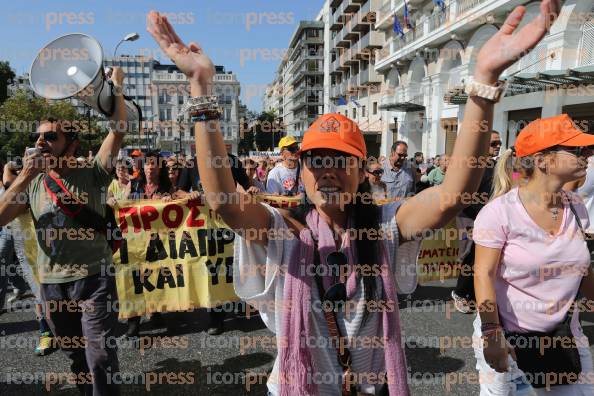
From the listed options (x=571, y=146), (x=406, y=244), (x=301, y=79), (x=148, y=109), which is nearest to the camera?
Result: (x=406, y=244)

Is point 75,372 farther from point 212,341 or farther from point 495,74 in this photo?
point 495,74

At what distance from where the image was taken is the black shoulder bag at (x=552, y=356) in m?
1.93

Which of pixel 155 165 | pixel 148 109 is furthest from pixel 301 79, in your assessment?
pixel 155 165

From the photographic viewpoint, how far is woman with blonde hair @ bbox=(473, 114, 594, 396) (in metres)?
1.93

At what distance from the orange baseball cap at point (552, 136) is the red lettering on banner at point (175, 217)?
3.59 meters

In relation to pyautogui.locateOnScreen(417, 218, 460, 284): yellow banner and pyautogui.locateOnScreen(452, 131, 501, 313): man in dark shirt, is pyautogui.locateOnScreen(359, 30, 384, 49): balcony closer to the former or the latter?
pyautogui.locateOnScreen(417, 218, 460, 284): yellow banner

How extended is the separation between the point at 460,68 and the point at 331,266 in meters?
21.3

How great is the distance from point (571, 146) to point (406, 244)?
1054 millimetres

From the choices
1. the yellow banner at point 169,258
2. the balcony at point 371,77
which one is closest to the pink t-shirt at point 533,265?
the yellow banner at point 169,258

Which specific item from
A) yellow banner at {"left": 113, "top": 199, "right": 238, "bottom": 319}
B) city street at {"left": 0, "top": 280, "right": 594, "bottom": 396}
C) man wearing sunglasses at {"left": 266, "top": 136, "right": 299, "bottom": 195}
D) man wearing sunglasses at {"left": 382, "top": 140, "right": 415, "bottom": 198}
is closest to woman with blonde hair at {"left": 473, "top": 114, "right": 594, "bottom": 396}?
city street at {"left": 0, "top": 280, "right": 594, "bottom": 396}

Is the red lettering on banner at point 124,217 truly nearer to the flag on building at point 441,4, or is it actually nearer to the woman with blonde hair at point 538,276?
the woman with blonde hair at point 538,276

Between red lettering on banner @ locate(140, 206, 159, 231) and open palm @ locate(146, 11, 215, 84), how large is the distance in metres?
3.46

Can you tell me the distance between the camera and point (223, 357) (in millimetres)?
3721

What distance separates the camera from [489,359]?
76.4 inches
